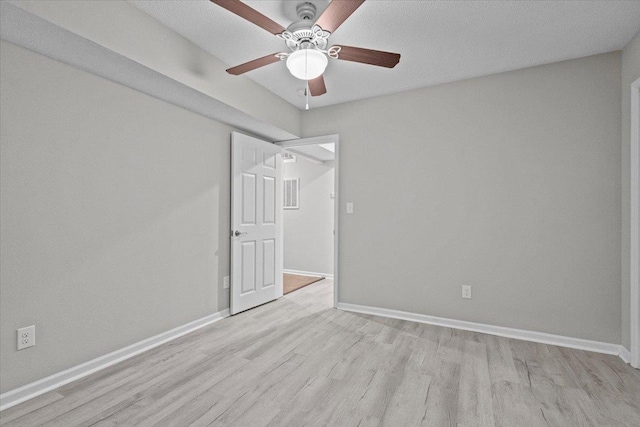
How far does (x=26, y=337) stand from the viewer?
1.90m

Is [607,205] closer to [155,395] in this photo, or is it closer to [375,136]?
[375,136]

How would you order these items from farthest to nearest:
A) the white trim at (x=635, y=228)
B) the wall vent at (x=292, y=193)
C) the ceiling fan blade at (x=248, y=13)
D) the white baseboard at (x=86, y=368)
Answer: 1. the wall vent at (x=292, y=193)
2. the white trim at (x=635, y=228)
3. the white baseboard at (x=86, y=368)
4. the ceiling fan blade at (x=248, y=13)

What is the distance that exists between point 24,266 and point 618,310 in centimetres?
431

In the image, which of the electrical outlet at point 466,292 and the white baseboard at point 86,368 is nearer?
the white baseboard at point 86,368

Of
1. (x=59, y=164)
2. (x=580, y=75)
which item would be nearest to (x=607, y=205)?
(x=580, y=75)

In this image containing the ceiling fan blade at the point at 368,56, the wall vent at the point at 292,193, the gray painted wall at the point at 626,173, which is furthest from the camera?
the wall vent at the point at 292,193

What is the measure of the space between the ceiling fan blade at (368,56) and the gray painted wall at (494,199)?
1483 mm

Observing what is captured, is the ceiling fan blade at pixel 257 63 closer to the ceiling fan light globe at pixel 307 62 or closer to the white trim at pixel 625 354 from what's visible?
the ceiling fan light globe at pixel 307 62

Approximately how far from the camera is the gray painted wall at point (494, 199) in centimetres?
263

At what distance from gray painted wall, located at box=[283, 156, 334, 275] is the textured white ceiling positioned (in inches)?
112

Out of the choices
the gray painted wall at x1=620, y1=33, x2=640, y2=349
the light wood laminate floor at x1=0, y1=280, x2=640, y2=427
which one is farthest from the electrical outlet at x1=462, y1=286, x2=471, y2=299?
the gray painted wall at x1=620, y1=33, x2=640, y2=349

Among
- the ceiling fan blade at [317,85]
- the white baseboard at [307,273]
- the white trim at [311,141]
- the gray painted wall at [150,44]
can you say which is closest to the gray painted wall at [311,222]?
the white baseboard at [307,273]

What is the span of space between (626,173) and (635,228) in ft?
1.52

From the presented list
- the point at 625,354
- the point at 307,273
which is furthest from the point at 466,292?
the point at 307,273
